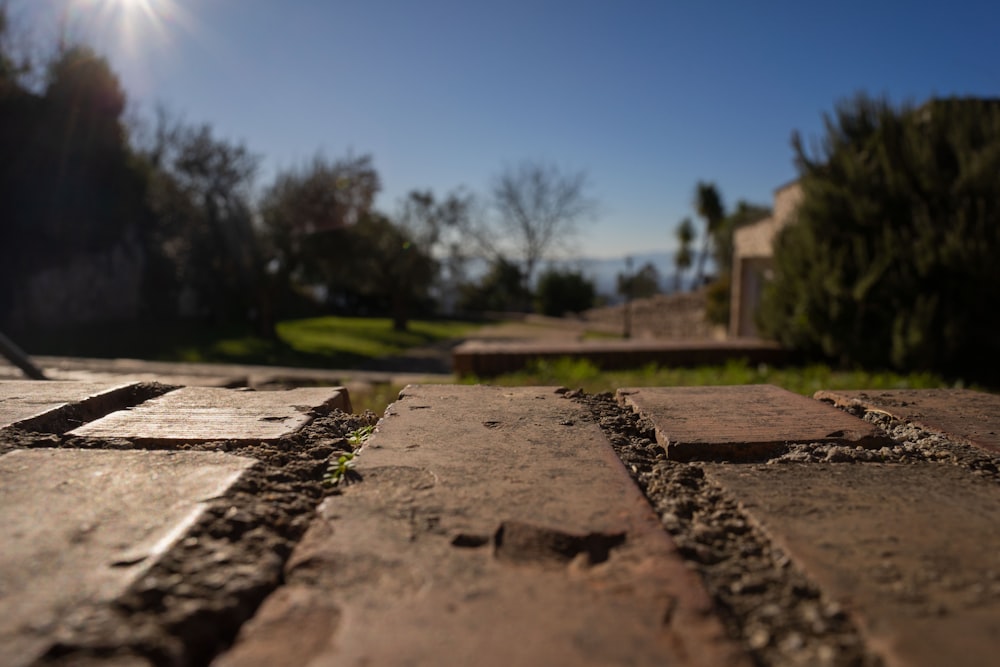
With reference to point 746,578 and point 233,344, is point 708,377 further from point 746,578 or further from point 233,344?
point 233,344

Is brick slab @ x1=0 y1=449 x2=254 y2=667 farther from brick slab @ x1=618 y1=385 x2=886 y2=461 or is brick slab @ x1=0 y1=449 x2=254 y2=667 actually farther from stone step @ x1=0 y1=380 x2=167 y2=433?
brick slab @ x1=618 y1=385 x2=886 y2=461

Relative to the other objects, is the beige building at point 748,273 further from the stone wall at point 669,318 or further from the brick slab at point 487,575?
the brick slab at point 487,575

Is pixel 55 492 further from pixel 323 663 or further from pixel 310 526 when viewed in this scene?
pixel 323 663

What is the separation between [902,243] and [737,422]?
6.42 m

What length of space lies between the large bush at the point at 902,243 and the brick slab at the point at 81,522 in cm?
706

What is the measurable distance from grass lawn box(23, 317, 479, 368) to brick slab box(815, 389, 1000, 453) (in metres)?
10.8

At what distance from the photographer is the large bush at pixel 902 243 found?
21.4 ft


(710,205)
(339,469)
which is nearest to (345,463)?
(339,469)

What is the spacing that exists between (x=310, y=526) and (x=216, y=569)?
0.17 m

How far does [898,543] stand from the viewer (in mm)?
975

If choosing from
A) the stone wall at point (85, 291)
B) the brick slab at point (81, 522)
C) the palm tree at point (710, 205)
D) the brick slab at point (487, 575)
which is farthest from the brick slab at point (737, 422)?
the palm tree at point (710, 205)

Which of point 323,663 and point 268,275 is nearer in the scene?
point 323,663

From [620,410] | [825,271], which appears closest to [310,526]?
[620,410]

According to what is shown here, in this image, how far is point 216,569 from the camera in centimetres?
92
